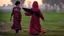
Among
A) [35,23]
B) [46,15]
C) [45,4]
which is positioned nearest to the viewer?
[35,23]

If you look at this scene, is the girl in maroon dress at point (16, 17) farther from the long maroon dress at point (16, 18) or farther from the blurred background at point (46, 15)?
the blurred background at point (46, 15)

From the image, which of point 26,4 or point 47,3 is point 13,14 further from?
point 47,3

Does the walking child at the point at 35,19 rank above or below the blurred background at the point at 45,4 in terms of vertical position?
below

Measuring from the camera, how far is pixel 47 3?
9.62 meters

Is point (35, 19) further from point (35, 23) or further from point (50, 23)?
point (50, 23)

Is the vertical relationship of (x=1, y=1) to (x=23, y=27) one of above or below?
above

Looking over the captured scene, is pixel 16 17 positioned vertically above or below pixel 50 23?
above

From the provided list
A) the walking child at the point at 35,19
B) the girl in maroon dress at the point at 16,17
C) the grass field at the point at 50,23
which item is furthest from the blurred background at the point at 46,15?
the walking child at the point at 35,19

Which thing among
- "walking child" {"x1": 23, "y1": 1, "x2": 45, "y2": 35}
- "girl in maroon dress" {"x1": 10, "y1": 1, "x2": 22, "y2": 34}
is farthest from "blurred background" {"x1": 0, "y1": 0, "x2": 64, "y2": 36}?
"walking child" {"x1": 23, "y1": 1, "x2": 45, "y2": 35}

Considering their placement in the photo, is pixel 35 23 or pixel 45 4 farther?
pixel 45 4

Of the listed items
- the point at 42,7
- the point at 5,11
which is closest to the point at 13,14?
the point at 5,11

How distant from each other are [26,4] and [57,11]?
3.55ft

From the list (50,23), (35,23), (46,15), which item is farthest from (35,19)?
(50,23)

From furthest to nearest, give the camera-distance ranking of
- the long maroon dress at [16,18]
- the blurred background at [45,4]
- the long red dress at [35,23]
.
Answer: the blurred background at [45,4] → the long maroon dress at [16,18] → the long red dress at [35,23]
